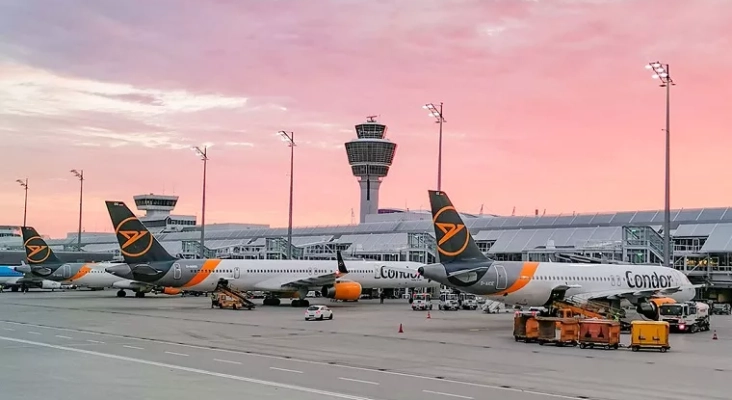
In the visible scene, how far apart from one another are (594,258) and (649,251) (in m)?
6.35

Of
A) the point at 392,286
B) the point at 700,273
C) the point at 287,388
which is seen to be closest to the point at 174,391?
the point at 287,388

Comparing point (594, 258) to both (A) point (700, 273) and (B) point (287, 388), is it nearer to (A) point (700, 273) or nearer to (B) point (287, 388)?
(A) point (700, 273)

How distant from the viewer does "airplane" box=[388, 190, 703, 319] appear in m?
40.8

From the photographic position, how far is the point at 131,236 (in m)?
57.3

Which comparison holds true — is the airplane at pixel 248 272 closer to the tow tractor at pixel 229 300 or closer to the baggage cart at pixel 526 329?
the tow tractor at pixel 229 300

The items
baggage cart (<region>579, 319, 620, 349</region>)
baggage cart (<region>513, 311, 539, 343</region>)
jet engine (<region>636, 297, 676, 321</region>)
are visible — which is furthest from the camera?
jet engine (<region>636, 297, 676, 321</region>)

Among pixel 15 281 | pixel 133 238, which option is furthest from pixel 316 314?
pixel 15 281

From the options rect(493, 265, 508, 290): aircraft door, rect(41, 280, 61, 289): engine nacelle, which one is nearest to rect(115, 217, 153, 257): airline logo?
rect(493, 265, 508, 290): aircraft door

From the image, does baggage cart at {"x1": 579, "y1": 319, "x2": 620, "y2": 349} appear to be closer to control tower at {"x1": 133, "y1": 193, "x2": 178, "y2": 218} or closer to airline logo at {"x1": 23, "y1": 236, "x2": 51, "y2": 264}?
airline logo at {"x1": 23, "y1": 236, "x2": 51, "y2": 264}

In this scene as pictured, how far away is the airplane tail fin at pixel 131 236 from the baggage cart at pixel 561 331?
32.5 m

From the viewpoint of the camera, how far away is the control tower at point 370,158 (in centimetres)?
15375

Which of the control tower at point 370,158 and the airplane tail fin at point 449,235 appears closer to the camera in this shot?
the airplane tail fin at point 449,235

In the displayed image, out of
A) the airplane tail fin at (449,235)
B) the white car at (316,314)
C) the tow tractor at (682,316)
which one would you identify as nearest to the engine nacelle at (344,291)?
the white car at (316,314)

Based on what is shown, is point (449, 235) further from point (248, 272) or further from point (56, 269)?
point (56, 269)
